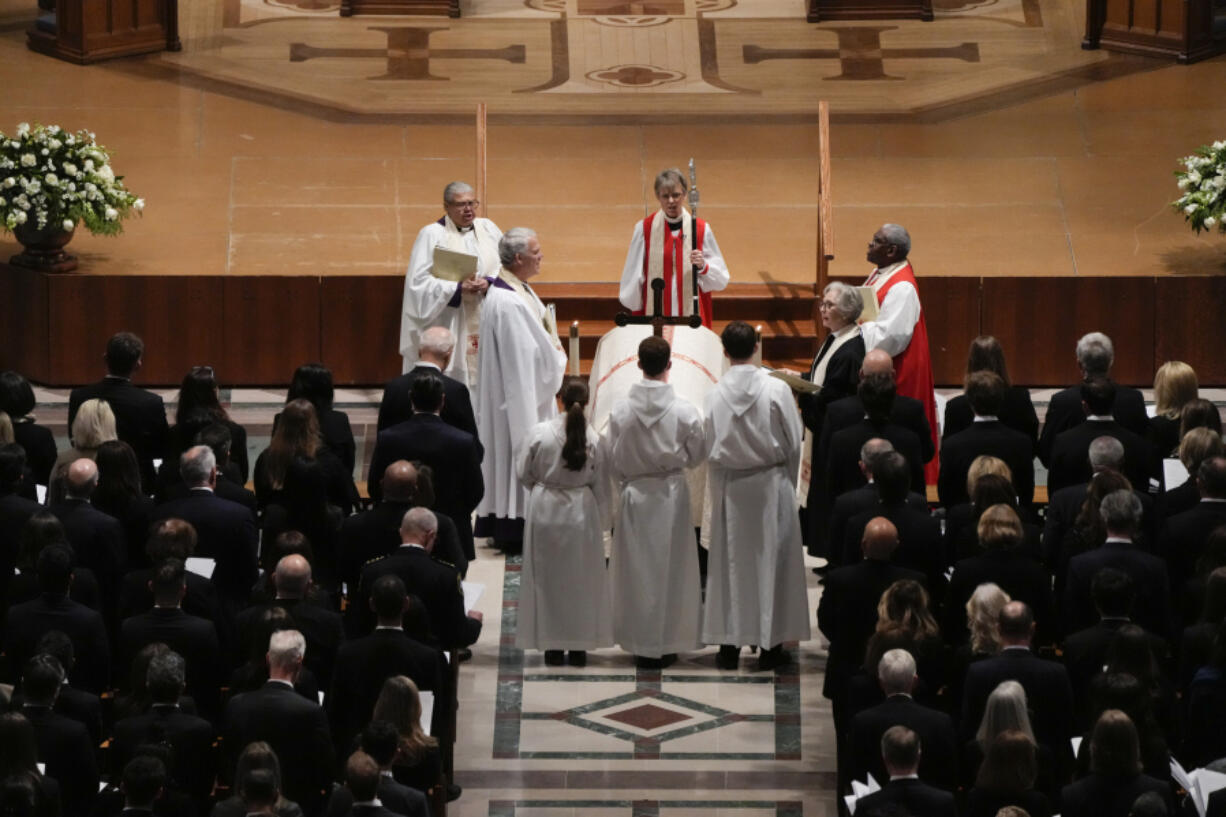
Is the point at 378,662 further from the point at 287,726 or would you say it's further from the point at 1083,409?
the point at 1083,409

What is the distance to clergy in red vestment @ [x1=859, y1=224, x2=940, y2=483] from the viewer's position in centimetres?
1291

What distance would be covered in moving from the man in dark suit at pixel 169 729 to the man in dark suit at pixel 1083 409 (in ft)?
14.7

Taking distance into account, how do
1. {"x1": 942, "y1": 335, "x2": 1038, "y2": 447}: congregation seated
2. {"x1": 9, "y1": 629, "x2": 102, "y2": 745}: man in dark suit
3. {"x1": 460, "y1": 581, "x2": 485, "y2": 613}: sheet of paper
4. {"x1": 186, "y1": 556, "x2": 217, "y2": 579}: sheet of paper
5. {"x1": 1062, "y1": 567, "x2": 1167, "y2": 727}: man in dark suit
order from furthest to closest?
{"x1": 942, "y1": 335, "x2": 1038, "y2": 447}: congregation seated < {"x1": 460, "y1": 581, "x2": 485, "y2": 613}: sheet of paper < {"x1": 186, "y1": 556, "x2": 217, "y2": 579}: sheet of paper < {"x1": 1062, "y1": 567, "x2": 1167, "y2": 727}: man in dark suit < {"x1": 9, "y1": 629, "x2": 102, "y2": 745}: man in dark suit

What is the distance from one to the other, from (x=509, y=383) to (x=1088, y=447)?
11.6 feet

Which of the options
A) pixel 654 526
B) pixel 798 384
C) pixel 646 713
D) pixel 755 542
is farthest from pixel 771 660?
pixel 798 384

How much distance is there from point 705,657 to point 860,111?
745 cm

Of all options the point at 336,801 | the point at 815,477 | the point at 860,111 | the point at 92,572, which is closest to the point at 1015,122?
the point at 860,111

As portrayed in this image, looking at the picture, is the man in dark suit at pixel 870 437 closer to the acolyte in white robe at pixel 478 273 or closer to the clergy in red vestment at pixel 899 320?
the clergy in red vestment at pixel 899 320

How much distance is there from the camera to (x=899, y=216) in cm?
1628

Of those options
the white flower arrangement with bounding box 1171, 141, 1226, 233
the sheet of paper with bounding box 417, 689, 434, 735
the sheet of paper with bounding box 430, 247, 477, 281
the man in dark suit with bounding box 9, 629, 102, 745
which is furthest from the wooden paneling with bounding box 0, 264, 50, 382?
the white flower arrangement with bounding box 1171, 141, 1226, 233

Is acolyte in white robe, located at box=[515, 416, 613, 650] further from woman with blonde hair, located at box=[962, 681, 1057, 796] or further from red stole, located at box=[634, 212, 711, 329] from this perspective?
woman with blonde hair, located at box=[962, 681, 1057, 796]

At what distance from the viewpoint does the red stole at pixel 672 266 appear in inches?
542

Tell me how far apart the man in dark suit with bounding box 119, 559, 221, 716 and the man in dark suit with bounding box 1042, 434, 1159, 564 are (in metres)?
3.61

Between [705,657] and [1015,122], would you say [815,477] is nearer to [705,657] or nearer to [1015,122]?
[705,657]
